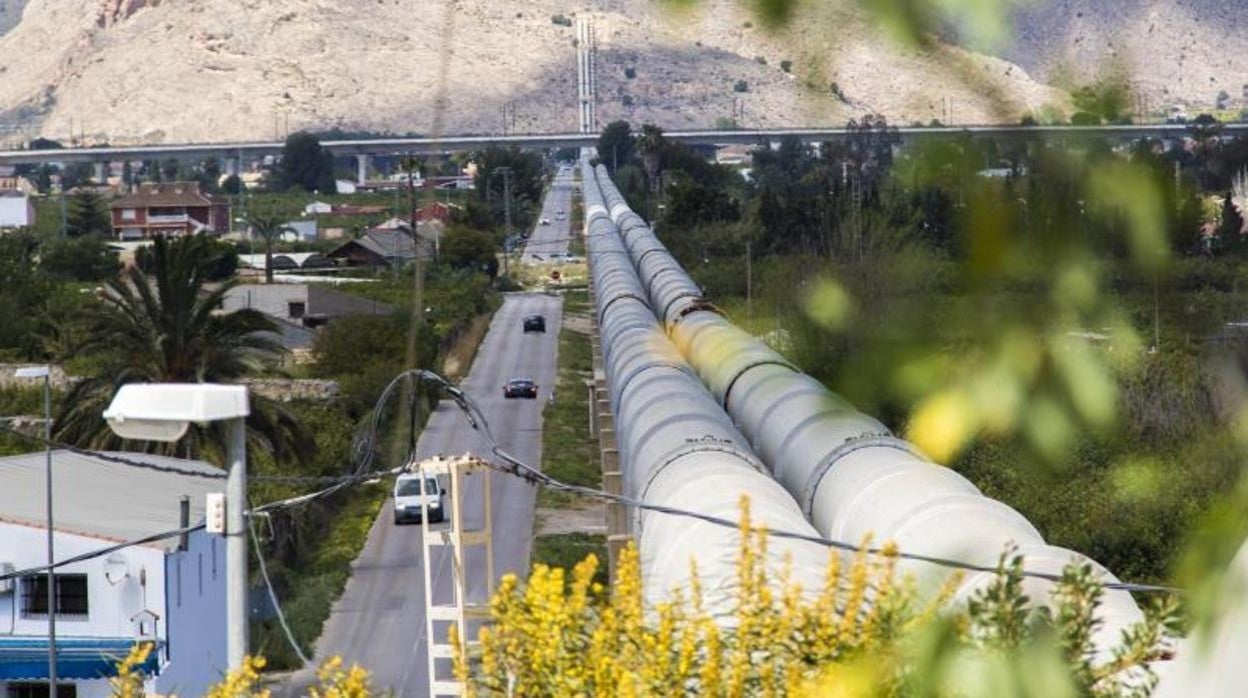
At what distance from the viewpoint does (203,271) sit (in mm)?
19594

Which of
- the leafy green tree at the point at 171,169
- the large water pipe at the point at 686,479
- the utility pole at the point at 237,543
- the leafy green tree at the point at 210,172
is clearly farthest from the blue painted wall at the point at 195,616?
the leafy green tree at the point at 171,169

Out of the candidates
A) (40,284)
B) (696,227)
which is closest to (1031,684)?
(696,227)

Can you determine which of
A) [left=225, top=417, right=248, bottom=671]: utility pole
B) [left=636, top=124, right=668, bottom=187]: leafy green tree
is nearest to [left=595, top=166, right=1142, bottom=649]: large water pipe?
[left=225, top=417, right=248, bottom=671]: utility pole

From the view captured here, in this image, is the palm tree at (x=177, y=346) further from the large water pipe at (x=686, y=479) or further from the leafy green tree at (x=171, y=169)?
the leafy green tree at (x=171, y=169)

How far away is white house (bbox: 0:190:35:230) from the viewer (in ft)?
246

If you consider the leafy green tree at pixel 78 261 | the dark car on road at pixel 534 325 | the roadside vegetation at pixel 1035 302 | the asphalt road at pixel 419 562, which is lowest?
the asphalt road at pixel 419 562

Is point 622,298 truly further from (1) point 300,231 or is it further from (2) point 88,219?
(2) point 88,219

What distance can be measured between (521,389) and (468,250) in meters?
22.4

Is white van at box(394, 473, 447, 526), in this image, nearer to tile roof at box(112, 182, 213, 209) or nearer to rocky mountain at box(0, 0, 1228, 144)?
rocky mountain at box(0, 0, 1228, 144)

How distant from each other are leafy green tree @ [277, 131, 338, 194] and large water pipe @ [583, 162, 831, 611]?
78.7 m

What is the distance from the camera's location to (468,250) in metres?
56.6

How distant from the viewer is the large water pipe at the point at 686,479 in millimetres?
5773

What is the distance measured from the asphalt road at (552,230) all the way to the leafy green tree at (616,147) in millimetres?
2895

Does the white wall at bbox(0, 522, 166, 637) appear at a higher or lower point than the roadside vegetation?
Result: lower
